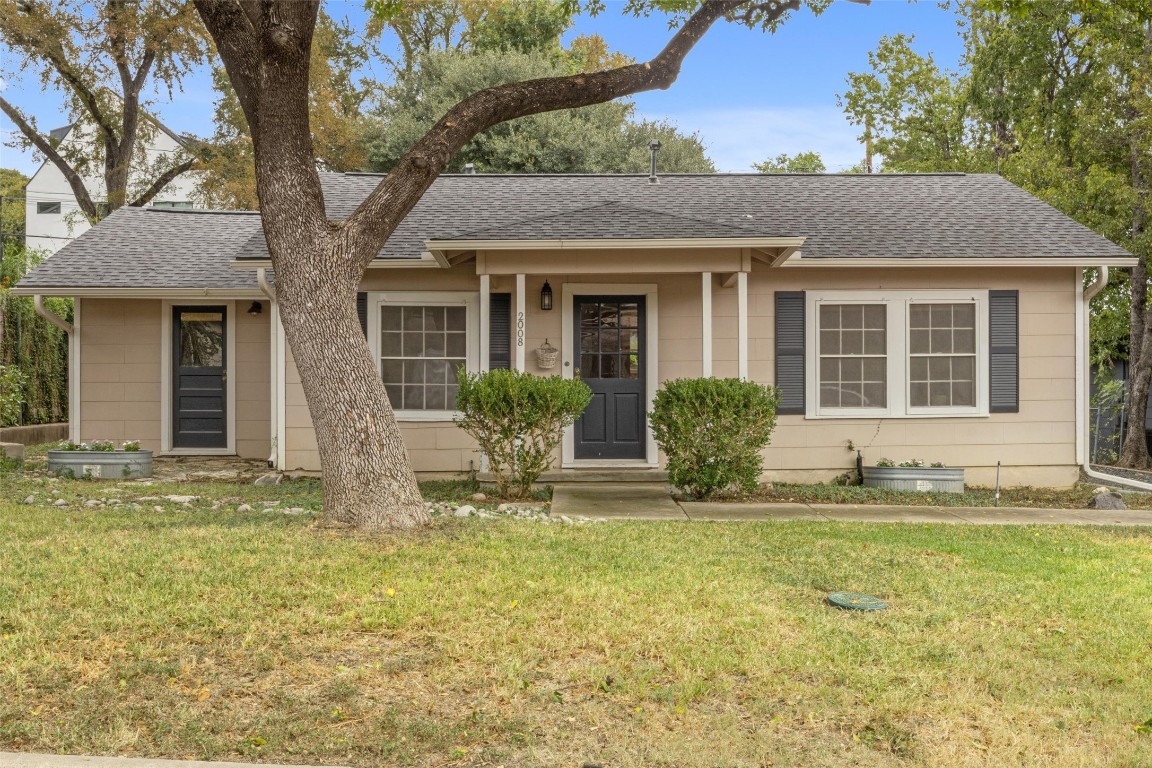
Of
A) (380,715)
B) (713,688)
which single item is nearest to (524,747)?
(380,715)

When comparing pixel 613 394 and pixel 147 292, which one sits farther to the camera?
pixel 147 292

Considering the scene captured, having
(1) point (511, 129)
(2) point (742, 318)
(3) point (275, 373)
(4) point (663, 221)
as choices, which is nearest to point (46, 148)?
(1) point (511, 129)

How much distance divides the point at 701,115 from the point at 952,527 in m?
20.4

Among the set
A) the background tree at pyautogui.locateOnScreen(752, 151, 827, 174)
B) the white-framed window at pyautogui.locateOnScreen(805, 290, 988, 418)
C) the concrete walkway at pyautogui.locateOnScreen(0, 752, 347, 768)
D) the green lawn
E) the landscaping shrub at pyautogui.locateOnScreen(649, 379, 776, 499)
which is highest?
the background tree at pyautogui.locateOnScreen(752, 151, 827, 174)

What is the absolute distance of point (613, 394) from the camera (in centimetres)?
985

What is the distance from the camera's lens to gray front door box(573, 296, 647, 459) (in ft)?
32.3

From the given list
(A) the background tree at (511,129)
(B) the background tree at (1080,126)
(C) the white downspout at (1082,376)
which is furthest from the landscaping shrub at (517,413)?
(A) the background tree at (511,129)

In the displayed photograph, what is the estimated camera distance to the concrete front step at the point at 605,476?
9.44 metres

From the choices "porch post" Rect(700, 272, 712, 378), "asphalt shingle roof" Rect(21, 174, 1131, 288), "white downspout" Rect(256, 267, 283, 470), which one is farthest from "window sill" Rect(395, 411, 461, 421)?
"porch post" Rect(700, 272, 712, 378)

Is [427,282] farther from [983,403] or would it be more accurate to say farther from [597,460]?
[983,403]

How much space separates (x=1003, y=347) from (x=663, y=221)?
395cm

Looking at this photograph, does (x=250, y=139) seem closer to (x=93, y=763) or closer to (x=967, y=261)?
(x=967, y=261)

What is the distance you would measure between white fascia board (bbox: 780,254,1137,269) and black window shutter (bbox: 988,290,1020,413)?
0.42m

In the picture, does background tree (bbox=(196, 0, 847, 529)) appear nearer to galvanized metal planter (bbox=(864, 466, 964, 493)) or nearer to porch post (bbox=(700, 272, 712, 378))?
porch post (bbox=(700, 272, 712, 378))
